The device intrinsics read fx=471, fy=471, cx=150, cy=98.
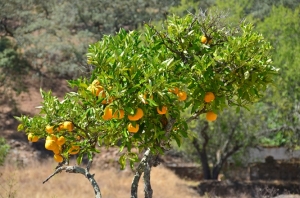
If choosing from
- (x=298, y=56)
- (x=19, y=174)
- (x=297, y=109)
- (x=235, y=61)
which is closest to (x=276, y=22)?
(x=298, y=56)

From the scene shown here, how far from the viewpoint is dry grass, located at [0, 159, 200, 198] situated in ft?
38.4

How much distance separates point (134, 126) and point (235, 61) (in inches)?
36.0

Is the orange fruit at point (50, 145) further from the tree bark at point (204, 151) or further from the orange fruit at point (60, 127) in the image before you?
the tree bark at point (204, 151)

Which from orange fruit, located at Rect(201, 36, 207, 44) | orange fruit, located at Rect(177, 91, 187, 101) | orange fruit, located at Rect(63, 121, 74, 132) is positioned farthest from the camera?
orange fruit, located at Rect(201, 36, 207, 44)

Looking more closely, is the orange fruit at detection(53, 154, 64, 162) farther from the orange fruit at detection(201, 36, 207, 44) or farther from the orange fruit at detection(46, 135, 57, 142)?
the orange fruit at detection(201, 36, 207, 44)

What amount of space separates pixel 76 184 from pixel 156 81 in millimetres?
11129

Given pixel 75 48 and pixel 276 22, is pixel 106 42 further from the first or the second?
pixel 75 48

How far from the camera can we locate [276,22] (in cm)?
1795

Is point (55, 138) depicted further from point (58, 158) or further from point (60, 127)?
point (58, 158)

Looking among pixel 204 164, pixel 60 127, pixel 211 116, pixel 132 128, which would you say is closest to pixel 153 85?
pixel 132 128

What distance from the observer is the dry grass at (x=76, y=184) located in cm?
1172

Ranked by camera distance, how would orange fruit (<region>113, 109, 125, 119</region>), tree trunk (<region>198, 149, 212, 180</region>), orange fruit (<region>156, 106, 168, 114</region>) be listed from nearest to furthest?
orange fruit (<region>113, 109, 125, 119</region>), orange fruit (<region>156, 106, 168, 114</region>), tree trunk (<region>198, 149, 212, 180</region>)

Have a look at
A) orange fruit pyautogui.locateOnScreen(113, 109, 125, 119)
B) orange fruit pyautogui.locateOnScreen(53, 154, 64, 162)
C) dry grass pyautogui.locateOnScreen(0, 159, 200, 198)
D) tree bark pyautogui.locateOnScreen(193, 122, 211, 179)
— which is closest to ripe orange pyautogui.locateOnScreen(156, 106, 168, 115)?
orange fruit pyautogui.locateOnScreen(113, 109, 125, 119)

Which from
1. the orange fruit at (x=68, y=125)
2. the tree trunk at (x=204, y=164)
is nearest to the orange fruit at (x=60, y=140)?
the orange fruit at (x=68, y=125)
